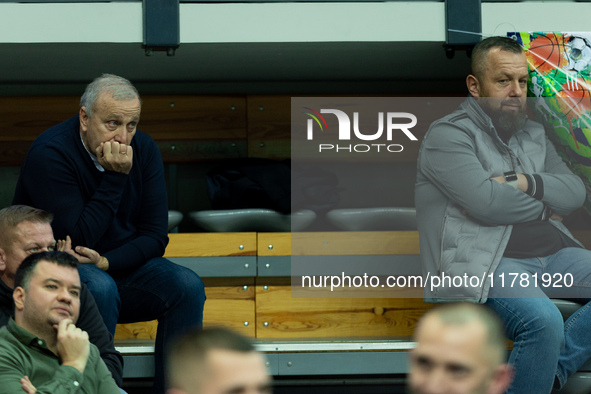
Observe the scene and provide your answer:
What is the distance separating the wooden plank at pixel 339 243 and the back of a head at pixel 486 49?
77 centimetres

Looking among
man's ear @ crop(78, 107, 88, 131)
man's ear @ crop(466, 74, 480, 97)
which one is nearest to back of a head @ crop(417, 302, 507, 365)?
man's ear @ crop(466, 74, 480, 97)

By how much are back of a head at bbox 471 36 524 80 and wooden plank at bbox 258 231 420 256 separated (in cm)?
77

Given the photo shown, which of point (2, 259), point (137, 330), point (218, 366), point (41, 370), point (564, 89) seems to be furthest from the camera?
point (137, 330)

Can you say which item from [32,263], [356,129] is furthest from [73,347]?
[356,129]

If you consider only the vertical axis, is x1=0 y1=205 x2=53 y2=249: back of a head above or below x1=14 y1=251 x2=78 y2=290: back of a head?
above

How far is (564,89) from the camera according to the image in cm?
310

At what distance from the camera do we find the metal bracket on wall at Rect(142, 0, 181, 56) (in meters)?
3.07

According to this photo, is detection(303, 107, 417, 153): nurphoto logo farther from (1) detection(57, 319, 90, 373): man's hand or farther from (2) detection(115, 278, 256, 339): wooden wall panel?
(1) detection(57, 319, 90, 373): man's hand

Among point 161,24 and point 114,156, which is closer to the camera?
point 114,156

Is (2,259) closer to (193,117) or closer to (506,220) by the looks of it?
(506,220)

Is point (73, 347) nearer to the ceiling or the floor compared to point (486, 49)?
nearer to the floor

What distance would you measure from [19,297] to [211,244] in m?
1.26

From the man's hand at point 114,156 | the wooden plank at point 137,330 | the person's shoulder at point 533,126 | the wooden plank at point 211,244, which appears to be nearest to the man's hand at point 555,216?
the person's shoulder at point 533,126

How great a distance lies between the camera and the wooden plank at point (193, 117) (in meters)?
3.94
